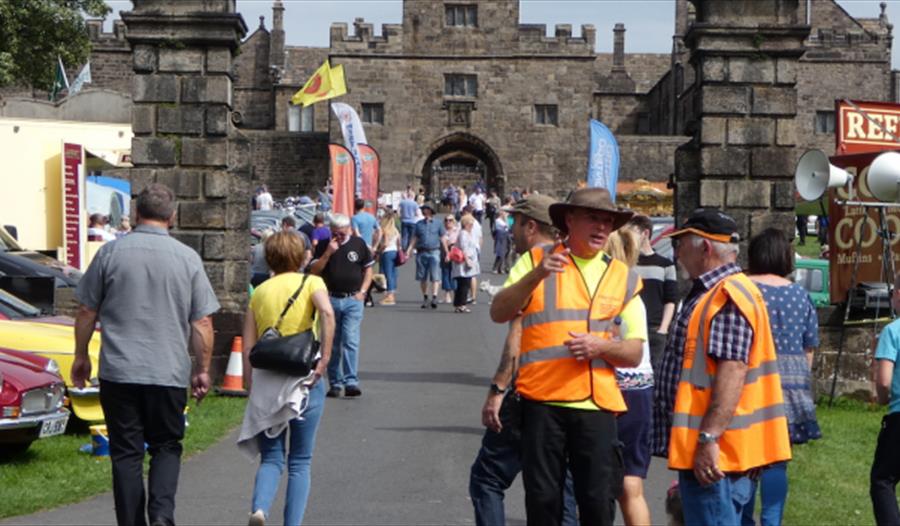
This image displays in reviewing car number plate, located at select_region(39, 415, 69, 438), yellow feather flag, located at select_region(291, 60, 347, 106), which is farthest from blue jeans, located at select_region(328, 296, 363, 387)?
yellow feather flag, located at select_region(291, 60, 347, 106)

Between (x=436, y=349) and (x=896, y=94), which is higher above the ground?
(x=896, y=94)

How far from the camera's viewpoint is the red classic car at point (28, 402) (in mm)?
10781

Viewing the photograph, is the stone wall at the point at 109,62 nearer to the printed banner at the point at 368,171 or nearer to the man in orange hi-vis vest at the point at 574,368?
the printed banner at the point at 368,171

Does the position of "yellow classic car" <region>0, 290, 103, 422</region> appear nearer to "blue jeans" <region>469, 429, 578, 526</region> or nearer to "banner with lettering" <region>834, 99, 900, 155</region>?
"blue jeans" <region>469, 429, 578, 526</region>

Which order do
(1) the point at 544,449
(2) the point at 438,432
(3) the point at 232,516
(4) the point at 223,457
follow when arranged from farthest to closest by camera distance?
(2) the point at 438,432, (4) the point at 223,457, (3) the point at 232,516, (1) the point at 544,449

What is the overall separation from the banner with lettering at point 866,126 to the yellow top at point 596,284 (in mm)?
9939

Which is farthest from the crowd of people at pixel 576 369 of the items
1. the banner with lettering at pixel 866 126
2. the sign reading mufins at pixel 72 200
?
the sign reading mufins at pixel 72 200

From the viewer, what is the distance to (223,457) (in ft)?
38.4

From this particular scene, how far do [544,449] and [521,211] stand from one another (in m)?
1.33

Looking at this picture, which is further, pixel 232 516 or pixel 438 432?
pixel 438 432

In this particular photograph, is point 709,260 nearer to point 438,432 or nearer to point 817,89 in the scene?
point 438,432

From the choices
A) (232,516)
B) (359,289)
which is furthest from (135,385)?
(359,289)

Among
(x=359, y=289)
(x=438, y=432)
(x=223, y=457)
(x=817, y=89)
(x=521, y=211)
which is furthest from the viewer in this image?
(x=817, y=89)

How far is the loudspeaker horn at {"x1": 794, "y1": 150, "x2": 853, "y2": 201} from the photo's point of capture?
1299cm
